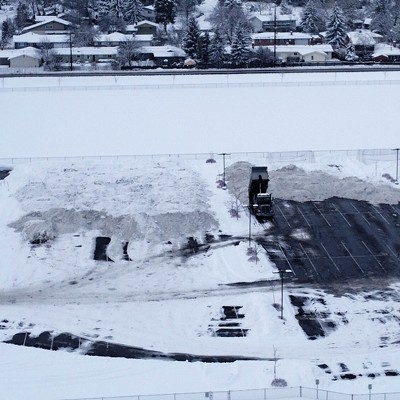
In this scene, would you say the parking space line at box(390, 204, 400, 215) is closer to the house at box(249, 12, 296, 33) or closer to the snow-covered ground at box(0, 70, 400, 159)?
the snow-covered ground at box(0, 70, 400, 159)

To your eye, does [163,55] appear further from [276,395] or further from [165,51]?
[276,395]

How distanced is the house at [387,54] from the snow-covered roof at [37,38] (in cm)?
1710

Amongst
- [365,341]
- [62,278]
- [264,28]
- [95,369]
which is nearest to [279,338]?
[365,341]

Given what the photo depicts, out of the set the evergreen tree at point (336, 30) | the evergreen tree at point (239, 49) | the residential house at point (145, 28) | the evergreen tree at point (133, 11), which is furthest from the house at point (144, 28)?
the evergreen tree at point (336, 30)

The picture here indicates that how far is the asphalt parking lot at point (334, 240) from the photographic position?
17.4m

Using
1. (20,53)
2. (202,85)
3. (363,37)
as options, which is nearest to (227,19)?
(363,37)

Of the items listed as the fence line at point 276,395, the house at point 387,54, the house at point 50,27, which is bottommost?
the fence line at point 276,395

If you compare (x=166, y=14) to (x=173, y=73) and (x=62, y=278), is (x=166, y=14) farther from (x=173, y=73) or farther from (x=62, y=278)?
(x=62, y=278)

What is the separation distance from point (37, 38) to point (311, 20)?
1672cm

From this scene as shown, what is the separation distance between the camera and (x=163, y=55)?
1752 inches

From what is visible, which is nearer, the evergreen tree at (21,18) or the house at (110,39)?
the house at (110,39)

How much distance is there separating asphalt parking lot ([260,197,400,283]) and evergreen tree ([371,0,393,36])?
32432 millimetres

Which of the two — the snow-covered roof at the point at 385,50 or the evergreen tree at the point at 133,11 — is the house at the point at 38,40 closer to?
the evergreen tree at the point at 133,11

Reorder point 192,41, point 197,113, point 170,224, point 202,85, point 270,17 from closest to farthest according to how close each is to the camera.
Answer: point 170,224
point 197,113
point 202,85
point 192,41
point 270,17
